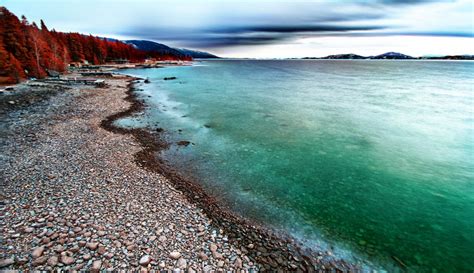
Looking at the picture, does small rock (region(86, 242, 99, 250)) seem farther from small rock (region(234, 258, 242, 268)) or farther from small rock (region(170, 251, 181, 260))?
small rock (region(234, 258, 242, 268))

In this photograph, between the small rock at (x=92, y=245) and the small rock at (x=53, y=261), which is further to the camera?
the small rock at (x=92, y=245)

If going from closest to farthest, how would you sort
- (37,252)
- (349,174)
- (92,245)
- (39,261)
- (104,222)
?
(39,261) < (37,252) < (92,245) < (104,222) < (349,174)

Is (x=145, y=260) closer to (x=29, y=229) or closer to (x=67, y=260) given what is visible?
(x=67, y=260)

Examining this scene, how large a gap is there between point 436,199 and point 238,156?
42.6ft

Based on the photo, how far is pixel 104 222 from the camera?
373 inches

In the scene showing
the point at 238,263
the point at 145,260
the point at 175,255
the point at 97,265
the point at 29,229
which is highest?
the point at 29,229

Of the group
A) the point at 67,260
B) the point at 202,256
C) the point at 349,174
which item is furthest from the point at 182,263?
the point at 349,174

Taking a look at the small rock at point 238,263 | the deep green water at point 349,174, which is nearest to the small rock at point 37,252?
the small rock at point 238,263

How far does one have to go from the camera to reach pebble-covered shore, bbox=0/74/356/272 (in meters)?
7.91

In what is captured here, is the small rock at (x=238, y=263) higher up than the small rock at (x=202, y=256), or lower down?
lower down

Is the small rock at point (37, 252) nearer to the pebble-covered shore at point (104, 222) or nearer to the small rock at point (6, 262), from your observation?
the pebble-covered shore at point (104, 222)

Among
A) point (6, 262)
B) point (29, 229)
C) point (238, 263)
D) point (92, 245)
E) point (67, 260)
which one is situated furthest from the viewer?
point (29, 229)

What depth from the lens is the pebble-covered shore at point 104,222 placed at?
791 cm

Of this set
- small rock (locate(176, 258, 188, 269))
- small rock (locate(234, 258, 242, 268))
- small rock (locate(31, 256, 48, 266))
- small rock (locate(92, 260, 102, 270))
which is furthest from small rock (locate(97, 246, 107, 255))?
small rock (locate(234, 258, 242, 268))
